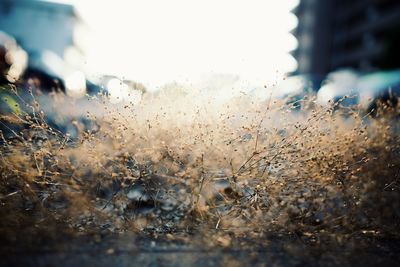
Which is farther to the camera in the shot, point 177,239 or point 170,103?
point 170,103

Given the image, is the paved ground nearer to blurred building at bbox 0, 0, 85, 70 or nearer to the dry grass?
the dry grass

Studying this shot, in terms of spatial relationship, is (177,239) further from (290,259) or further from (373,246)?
(373,246)

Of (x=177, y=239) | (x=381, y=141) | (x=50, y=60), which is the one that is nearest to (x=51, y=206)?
(x=177, y=239)

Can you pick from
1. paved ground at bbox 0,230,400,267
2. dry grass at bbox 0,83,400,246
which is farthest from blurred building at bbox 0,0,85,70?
paved ground at bbox 0,230,400,267

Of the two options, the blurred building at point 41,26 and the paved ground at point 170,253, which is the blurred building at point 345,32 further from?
the paved ground at point 170,253

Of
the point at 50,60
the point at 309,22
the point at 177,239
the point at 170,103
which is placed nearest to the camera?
the point at 177,239

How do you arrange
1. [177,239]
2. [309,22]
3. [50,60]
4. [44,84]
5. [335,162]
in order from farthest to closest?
[309,22], [50,60], [44,84], [335,162], [177,239]
